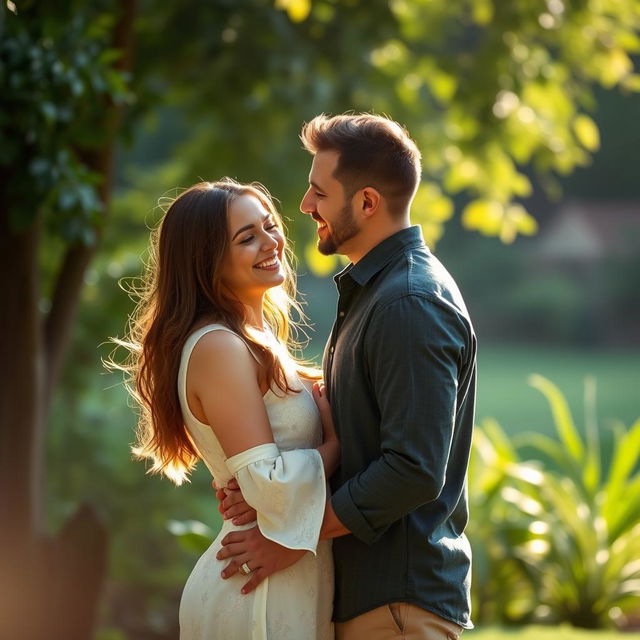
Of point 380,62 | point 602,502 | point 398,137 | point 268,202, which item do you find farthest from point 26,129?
point 602,502

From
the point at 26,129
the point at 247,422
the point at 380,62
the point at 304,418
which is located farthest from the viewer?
the point at 380,62

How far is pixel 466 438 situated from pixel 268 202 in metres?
0.78

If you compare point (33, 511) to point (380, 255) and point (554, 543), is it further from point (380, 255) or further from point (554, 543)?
point (380, 255)

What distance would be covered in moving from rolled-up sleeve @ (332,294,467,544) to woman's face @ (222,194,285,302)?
1.21ft

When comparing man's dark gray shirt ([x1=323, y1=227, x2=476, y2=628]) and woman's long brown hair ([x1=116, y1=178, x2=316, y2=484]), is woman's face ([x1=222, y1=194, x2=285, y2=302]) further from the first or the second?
man's dark gray shirt ([x1=323, y1=227, x2=476, y2=628])

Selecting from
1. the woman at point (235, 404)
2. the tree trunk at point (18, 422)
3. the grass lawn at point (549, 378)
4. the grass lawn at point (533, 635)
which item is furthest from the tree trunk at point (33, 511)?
the grass lawn at point (549, 378)

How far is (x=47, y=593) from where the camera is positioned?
538 centimetres

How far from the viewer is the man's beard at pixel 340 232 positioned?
2598 millimetres

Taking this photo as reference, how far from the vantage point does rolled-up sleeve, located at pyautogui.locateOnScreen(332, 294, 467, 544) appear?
2.30 meters

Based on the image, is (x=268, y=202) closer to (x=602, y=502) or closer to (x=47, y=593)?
(x=47, y=593)

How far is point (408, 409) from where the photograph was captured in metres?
2.29

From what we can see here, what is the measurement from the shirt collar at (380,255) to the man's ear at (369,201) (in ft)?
0.26

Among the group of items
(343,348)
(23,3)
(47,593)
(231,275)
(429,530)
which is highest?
(23,3)

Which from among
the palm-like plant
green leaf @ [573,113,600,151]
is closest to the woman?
the palm-like plant
